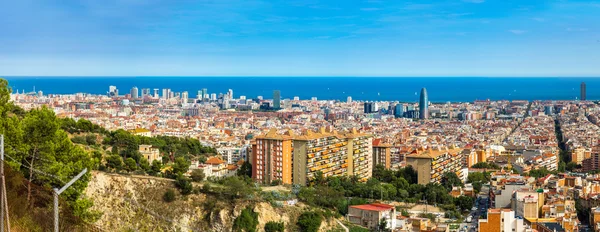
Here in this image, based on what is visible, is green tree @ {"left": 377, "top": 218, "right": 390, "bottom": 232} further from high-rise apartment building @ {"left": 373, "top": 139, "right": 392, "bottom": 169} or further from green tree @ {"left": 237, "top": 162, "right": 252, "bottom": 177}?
high-rise apartment building @ {"left": 373, "top": 139, "right": 392, "bottom": 169}

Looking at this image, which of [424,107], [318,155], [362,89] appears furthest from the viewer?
[362,89]

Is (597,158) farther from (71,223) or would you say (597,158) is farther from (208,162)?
(71,223)

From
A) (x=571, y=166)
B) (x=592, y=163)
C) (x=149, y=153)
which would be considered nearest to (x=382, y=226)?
(x=149, y=153)

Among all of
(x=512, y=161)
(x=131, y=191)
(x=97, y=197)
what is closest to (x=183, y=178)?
(x=131, y=191)

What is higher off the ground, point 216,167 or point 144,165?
point 144,165

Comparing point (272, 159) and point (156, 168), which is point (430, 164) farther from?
point (156, 168)

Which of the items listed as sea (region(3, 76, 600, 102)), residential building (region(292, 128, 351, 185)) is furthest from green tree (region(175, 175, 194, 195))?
sea (region(3, 76, 600, 102))
